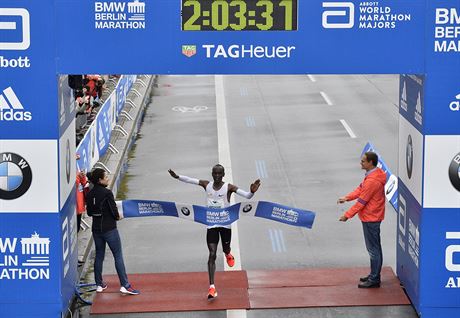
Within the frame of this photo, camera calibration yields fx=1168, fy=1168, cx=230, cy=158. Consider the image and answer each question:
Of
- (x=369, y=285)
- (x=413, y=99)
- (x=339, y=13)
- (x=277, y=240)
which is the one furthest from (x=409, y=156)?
(x=277, y=240)

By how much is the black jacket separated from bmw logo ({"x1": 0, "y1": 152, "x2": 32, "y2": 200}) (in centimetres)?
136

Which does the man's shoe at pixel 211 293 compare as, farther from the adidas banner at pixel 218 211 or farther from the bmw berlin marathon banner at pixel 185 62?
the bmw berlin marathon banner at pixel 185 62

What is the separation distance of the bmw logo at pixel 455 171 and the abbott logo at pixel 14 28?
18.4 ft

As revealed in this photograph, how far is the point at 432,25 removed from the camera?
48.1 feet

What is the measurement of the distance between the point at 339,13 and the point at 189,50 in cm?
194

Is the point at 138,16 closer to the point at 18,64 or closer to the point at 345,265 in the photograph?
the point at 18,64

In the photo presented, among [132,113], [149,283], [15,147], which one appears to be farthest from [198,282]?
[132,113]

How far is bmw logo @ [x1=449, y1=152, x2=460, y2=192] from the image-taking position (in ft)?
49.5

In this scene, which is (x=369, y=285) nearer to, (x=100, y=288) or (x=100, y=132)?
(x=100, y=288)

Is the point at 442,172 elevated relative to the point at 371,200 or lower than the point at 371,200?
elevated

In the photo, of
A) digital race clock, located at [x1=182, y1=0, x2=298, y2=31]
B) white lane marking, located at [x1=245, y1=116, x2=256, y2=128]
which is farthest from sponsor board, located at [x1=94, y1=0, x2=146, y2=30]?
white lane marking, located at [x1=245, y1=116, x2=256, y2=128]

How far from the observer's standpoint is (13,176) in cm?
1502

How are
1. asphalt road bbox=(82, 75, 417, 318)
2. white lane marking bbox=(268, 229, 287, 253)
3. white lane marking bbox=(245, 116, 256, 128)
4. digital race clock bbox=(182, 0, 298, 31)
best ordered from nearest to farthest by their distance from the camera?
digital race clock bbox=(182, 0, 298, 31) < asphalt road bbox=(82, 75, 417, 318) < white lane marking bbox=(268, 229, 287, 253) < white lane marking bbox=(245, 116, 256, 128)

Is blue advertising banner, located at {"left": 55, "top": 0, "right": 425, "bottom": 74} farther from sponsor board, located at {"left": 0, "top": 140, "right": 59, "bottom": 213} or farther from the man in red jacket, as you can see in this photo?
the man in red jacket
